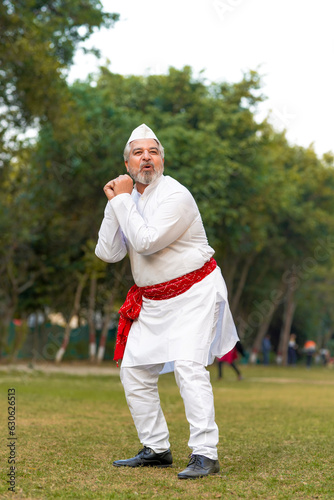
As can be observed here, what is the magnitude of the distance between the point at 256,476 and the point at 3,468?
1.63 m

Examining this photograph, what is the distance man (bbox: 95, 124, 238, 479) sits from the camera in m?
4.93

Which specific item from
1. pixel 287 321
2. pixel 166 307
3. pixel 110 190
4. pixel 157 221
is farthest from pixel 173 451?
pixel 287 321

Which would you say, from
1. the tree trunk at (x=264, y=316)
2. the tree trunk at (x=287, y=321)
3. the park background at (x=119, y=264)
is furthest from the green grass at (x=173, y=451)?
the tree trunk at (x=287, y=321)

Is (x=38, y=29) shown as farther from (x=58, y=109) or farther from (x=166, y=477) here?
(x=166, y=477)

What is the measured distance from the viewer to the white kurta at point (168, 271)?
16.3ft

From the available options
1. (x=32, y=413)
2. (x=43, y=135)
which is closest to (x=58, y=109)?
(x=43, y=135)

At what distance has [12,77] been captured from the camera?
55.6 feet

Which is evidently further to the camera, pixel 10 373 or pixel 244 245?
pixel 244 245

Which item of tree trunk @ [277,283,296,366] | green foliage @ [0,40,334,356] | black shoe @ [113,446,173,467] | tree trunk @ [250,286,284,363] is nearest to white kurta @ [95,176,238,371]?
black shoe @ [113,446,173,467]

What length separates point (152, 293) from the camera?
519 centimetres

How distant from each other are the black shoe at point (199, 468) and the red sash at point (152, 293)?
104cm

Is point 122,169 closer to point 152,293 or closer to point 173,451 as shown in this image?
point 173,451

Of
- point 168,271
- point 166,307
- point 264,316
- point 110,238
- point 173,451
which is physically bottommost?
point 173,451

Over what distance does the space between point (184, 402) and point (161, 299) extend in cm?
72
